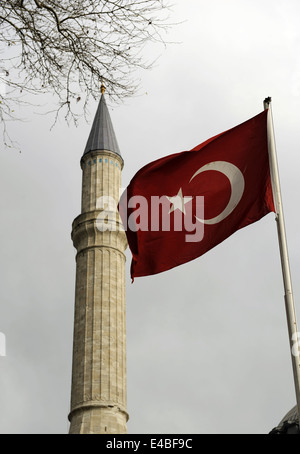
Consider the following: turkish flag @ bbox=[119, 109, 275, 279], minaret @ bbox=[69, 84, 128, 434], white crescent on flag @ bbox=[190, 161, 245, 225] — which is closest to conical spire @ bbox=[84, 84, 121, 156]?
minaret @ bbox=[69, 84, 128, 434]

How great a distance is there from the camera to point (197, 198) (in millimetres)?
10391

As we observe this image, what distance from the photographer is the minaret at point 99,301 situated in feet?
87.5

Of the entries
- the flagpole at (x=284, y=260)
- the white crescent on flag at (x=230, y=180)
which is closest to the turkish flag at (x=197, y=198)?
the white crescent on flag at (x=230, y=180)

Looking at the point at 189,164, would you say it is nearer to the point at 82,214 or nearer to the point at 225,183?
the point at 225,183

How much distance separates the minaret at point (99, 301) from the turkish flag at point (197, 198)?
16668 millimetres

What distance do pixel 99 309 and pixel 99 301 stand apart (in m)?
0.37

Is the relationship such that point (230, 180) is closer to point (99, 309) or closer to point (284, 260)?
point (284, 260)

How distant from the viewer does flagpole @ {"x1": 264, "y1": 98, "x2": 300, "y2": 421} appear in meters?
8.21

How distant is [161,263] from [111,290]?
753 inches

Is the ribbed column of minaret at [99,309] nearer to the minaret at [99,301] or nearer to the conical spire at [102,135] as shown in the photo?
the minaret at [99,301]

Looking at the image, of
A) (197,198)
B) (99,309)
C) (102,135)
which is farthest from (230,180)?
(102,135)

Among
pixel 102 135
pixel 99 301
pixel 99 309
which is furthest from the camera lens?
pixel 102 135

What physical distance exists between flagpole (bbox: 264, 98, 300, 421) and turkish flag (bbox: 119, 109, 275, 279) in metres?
0.21
